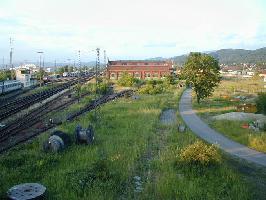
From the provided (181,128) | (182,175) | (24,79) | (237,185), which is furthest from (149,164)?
(24,79)

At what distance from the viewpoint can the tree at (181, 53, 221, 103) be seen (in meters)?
51.4

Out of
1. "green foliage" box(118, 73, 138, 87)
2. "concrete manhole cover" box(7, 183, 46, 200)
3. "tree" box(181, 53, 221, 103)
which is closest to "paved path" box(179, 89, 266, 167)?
"tree" box(181, 53, 221, 103)

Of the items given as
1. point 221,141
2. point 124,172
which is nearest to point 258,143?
point 221,141

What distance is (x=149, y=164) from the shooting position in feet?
72.2

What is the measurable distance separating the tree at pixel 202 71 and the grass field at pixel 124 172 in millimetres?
25016

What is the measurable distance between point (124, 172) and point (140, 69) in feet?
327

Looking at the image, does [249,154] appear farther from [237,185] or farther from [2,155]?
[2,155]

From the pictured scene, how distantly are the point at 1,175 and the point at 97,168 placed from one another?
4870mm

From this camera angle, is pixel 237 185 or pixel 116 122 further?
pixel 116 122

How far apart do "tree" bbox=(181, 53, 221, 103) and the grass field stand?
25016 millimetres

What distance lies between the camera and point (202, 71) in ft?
170

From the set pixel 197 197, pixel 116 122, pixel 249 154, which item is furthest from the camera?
pixel 116 122

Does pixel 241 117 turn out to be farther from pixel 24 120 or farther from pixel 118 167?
A: pixel 24 120

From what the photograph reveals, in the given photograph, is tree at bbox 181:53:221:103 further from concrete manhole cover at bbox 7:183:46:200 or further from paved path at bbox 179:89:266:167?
concrete manhole cover at bbox 7:183:46:200
